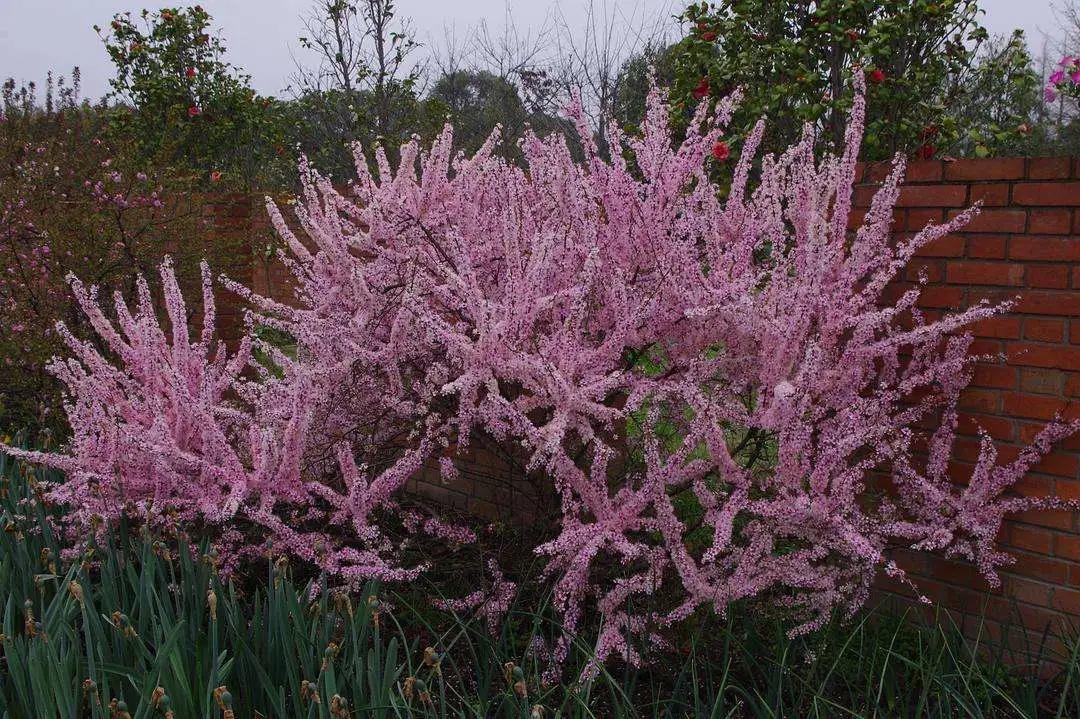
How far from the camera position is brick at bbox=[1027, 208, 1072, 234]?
2955mm

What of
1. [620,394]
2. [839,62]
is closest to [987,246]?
[620,394]

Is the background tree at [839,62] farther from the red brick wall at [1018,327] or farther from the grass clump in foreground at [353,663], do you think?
the grass clump in foreground at [353,663]

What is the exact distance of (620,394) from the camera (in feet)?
11.8

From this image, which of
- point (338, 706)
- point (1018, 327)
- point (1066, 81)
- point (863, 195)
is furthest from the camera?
point (1066, 81)

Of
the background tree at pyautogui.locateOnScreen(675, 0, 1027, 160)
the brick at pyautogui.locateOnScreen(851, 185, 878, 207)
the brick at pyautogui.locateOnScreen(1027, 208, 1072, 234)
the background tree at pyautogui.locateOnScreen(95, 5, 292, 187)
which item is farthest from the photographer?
the background tree at pyautogui.locateOnScreen(95, 5, 292, 187)

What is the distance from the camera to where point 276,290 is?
949 centimetres

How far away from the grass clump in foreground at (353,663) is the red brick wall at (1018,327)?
198 mm

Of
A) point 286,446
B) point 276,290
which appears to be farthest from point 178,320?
point 276,290

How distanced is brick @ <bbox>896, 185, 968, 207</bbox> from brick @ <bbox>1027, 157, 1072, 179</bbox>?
22 cm

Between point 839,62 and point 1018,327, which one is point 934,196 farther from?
point 839,62

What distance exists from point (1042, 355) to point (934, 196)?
0.67 metres

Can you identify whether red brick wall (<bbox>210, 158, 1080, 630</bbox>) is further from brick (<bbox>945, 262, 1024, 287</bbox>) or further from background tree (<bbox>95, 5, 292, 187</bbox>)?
background tree (<bbox>95, 5, 292, 187</bbox>)

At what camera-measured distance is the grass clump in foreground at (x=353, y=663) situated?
2107mm

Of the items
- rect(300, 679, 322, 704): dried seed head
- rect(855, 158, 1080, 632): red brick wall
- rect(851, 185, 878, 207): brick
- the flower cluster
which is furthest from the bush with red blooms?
the flower cluster
